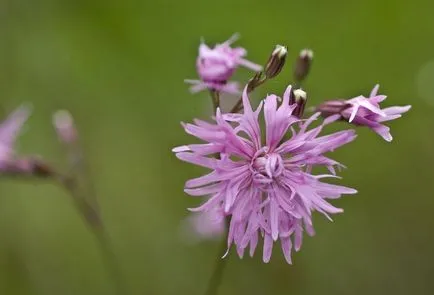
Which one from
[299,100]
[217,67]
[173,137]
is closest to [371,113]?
[299,100]

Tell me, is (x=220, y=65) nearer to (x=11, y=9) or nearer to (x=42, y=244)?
(x=42, y=244)

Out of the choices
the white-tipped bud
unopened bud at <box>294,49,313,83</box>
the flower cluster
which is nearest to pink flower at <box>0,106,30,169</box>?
the flower cluster

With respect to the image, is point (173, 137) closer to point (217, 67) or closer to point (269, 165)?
point (217, 67)

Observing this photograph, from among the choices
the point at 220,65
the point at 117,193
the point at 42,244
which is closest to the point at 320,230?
the point at 117,193

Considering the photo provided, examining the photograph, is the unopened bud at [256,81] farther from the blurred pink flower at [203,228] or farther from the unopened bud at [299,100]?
the blurred pink flower at [203,228]

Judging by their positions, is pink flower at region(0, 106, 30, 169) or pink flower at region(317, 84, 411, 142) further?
pink flower at region(0, 106, 30, 169)

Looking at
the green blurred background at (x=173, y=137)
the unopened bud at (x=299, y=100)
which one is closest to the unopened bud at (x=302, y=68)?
the unopened bud at (x=299, y=100)

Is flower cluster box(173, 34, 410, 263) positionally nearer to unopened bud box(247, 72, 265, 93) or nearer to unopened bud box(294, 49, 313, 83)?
unopened bud box(247, 72, 265, 93)

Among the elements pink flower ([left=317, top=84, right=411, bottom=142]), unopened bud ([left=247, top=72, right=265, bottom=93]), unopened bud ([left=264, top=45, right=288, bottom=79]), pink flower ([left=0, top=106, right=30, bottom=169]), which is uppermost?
unopened bud ([left=264, top=45, right=288, bottom=79])
